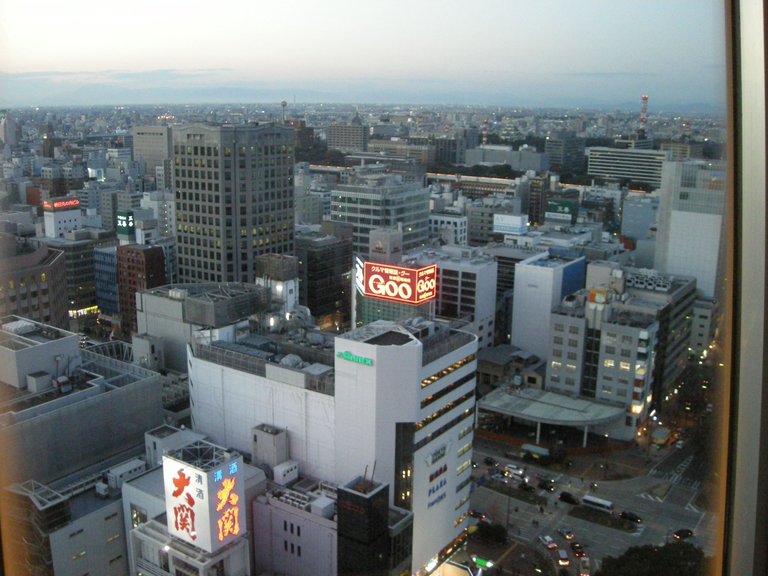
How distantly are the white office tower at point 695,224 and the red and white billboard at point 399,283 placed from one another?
2.42 meters

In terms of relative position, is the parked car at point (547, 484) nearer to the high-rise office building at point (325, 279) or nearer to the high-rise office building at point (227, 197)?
the high-rise office building at point (325, 279)

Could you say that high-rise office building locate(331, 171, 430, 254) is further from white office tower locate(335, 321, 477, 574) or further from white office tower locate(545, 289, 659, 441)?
white office tower locate(335, 321, 477, 574)

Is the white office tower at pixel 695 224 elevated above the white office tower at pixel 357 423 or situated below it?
above

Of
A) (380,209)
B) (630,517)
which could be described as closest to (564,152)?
(380,209)

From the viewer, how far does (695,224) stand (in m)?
2.95

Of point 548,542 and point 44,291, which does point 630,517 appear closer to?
point 548,542

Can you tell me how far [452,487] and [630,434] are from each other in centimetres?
279

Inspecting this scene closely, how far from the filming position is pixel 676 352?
740 cm

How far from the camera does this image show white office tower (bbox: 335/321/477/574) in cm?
481

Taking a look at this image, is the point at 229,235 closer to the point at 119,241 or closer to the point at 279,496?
the point at 119,241

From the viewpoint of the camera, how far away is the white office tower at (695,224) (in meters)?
1.05

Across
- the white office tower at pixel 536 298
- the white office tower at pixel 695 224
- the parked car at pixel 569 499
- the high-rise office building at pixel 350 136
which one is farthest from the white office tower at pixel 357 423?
the high-rise office building at pixel 350 136

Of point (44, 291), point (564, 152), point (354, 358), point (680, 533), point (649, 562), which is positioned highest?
point (564, 152)

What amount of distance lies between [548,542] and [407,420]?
1634 millimetres
